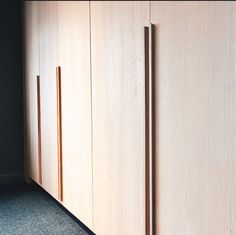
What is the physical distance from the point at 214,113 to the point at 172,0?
44 centimetres

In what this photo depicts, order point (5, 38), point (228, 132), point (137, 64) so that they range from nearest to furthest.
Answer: point (228, 132), point (137, 64), point (5, 38)

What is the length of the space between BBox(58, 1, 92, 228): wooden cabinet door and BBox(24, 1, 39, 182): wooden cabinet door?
0.63 meters

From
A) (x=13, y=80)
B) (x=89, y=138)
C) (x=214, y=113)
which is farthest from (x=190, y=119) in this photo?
(x=13, y=80)

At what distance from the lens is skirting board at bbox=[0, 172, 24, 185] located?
119 inches

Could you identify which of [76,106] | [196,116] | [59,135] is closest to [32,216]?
[59,135]

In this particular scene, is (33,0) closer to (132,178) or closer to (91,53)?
(91,53)

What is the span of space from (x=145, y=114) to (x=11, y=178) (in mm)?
2190

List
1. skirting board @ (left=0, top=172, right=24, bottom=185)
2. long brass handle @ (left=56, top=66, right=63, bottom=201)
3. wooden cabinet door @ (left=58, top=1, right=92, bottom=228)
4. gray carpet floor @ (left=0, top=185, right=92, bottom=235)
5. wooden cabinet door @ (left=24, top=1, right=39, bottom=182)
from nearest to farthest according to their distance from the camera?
1. wooden cabinet door @ (left=58, top=1, right=92, bottom=228)
2. gray carpet floor @ (left=0, top=185, right=92, bottom=235)
3. long brass handle @ (left=56, top=66, right=63, bottom=201)
4. wooden cabinet door @ (left=24, top=1, right=39, bottom=182)
5. skirting board @ (left=0, top=172, right=24, bottom=185)

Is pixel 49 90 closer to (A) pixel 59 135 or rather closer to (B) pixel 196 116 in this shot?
(A) pixel 59 135

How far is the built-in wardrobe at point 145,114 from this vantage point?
3.20 feet

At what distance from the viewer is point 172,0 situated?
1.14m

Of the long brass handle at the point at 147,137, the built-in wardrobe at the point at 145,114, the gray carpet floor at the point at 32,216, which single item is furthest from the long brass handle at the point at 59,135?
the long brass handle at the point at 147,137

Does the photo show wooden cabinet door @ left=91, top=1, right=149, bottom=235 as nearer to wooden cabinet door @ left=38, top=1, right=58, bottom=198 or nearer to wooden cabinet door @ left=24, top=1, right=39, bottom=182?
wooden cabinet door @ left=38, top=1, right=58, bottom=198

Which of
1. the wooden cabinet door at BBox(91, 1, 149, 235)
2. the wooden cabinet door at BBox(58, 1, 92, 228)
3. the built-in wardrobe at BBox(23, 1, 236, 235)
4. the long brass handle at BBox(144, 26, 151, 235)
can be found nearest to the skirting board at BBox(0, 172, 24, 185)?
the built-in wardrobe at BBox(23, 1, 236, 235)
